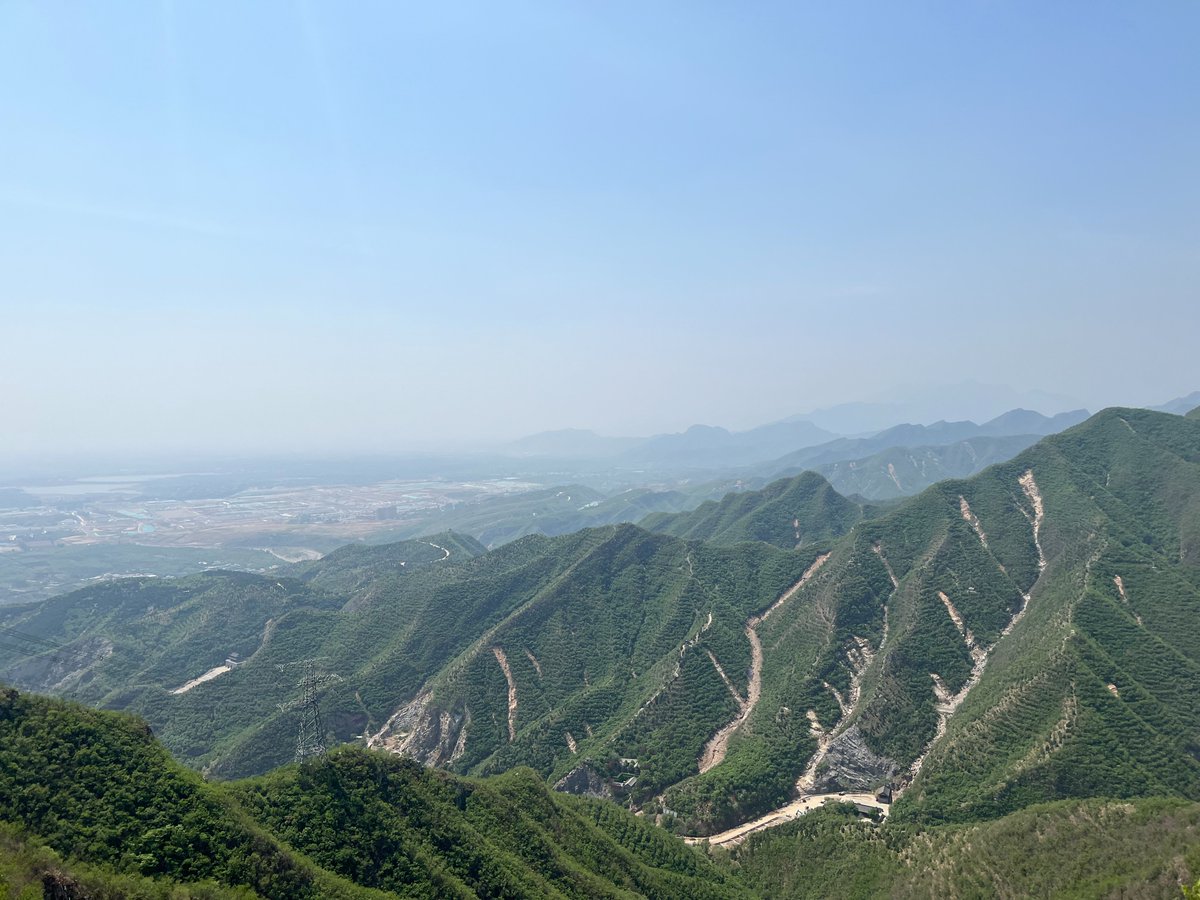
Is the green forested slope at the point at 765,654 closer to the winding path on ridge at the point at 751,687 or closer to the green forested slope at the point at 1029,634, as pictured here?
the green forested slope at the point at 1029,634

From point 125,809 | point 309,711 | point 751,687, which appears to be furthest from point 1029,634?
point 309,711

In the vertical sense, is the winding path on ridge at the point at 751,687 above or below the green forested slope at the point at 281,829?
below

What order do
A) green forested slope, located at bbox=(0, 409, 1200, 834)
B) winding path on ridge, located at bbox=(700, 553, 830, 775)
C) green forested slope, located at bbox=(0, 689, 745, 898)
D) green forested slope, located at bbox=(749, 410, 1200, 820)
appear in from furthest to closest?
winding path on ridge, located at bbox=(700, 553, 830, 775), green forested slope, located at bbox=(0, 409, 1200, 834), green forested slope, located at bbox=(749, 410, 1200, 820), green forested slope, located at bbox=(0, 689, 745, 898)

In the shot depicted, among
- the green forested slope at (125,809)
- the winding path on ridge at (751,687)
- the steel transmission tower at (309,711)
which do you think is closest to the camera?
the green forested slope at (125,809)

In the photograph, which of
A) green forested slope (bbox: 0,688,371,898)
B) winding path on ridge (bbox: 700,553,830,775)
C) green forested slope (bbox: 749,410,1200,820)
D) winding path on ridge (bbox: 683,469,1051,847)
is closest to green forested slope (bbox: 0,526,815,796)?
winding path on ridge (bbox: 700,553,830,775)

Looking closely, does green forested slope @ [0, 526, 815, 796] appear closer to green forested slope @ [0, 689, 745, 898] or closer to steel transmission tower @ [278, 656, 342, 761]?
steel transmission tower @ [278, 656, 342, 761]

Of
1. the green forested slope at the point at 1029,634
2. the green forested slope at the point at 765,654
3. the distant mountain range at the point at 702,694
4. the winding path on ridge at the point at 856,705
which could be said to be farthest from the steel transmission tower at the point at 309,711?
the green forested slope at the point at 1029,634
